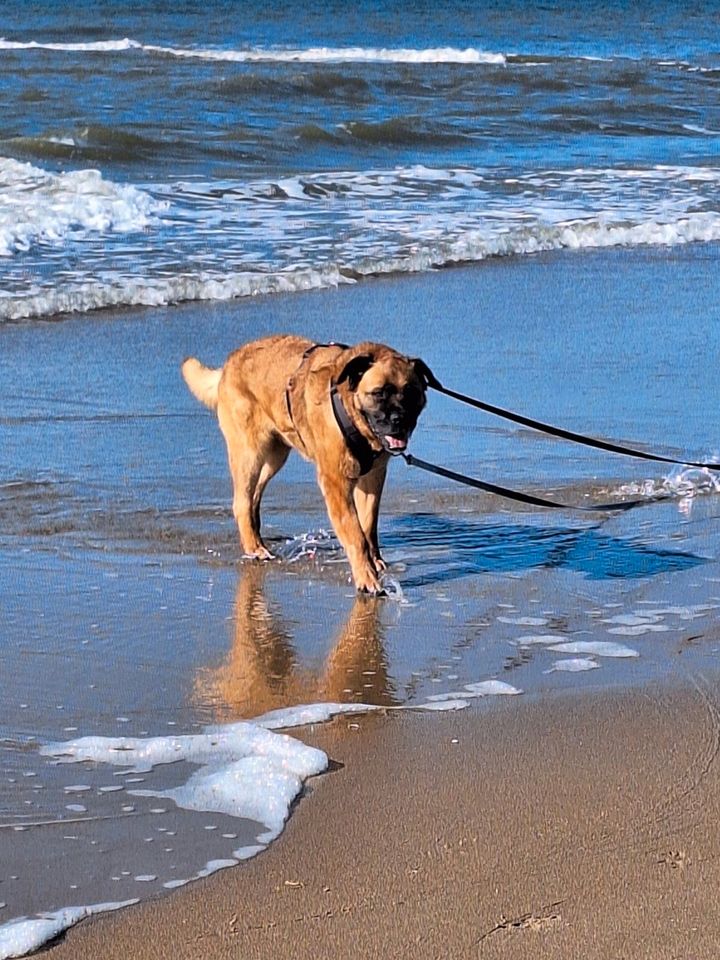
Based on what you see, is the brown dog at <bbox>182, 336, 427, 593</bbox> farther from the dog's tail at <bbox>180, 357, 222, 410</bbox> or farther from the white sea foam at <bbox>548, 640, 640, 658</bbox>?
the white sea foam at <bbox>548, 640, 640, 658</bbox>

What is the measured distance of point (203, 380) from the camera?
6.79m

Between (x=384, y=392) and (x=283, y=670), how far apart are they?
1.16m

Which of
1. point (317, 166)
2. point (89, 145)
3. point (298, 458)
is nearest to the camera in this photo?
point (298, 458)

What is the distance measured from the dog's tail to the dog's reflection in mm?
1446

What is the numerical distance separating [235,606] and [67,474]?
1.84 meters

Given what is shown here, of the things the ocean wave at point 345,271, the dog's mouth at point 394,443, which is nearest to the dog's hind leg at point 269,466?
the dog's mouth at point 394,443

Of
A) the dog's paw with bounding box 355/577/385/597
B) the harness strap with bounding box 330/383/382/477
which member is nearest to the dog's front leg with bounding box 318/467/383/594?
the dog's paw with bounding box 355/577/385/597

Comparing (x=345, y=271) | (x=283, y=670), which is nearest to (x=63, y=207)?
(x=345, y=271)

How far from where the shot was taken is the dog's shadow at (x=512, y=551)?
19.4 feet

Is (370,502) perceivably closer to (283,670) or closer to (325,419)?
(325,419)

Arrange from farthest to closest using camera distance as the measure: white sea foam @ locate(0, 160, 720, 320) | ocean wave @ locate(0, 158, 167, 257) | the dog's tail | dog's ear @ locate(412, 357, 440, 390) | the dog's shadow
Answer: ocean wave @ locate(0, 158, 167, 257) < white sea foam @ locate(0, 160, 720, 320) < the dog's tail < the dog's shadow < dog's ear @ locate(412, 357, 440, 390)

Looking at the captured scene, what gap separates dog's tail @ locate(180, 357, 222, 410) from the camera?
6770 mm

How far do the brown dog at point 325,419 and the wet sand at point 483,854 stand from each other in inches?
57.9

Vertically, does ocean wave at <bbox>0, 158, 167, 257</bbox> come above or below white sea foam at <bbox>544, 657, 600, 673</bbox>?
above
